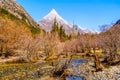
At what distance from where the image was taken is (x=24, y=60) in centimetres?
6425

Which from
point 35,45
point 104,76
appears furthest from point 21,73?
point 35,45

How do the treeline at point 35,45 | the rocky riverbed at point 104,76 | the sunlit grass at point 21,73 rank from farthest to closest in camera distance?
the treeline at point 35,45
the sunlit grass at point 21,73
the rocky riverbed at point 104,76

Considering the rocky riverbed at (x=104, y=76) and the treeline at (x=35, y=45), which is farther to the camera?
the treeline at (x=35, y=45)

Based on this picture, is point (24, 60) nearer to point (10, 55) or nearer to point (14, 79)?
point (10, 55)

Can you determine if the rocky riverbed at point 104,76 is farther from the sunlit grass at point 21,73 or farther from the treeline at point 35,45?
the treeline at point 35,45

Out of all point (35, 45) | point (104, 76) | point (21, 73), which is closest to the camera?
point (104, 76)

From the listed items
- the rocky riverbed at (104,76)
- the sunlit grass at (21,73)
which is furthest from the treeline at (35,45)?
the rocky riverbed at (104,76)

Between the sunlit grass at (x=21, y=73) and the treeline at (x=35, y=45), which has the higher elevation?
the treeline at (x=35, y=45)

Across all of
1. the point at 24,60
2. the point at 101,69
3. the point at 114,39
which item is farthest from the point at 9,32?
the point at 101,69

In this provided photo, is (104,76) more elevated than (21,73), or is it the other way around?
(21,73)

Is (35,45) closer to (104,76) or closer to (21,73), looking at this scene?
(21,73)

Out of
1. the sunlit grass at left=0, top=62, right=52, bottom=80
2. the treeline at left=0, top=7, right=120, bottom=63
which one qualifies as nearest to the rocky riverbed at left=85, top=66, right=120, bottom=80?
the sunlit grass at left=0, top=62, right=52, bottom=80

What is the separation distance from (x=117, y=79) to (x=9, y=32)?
201ft

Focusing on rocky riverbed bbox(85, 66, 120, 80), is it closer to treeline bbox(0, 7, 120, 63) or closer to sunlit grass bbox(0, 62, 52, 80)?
sunlit grass bbox(0, 62, 52, 80)
